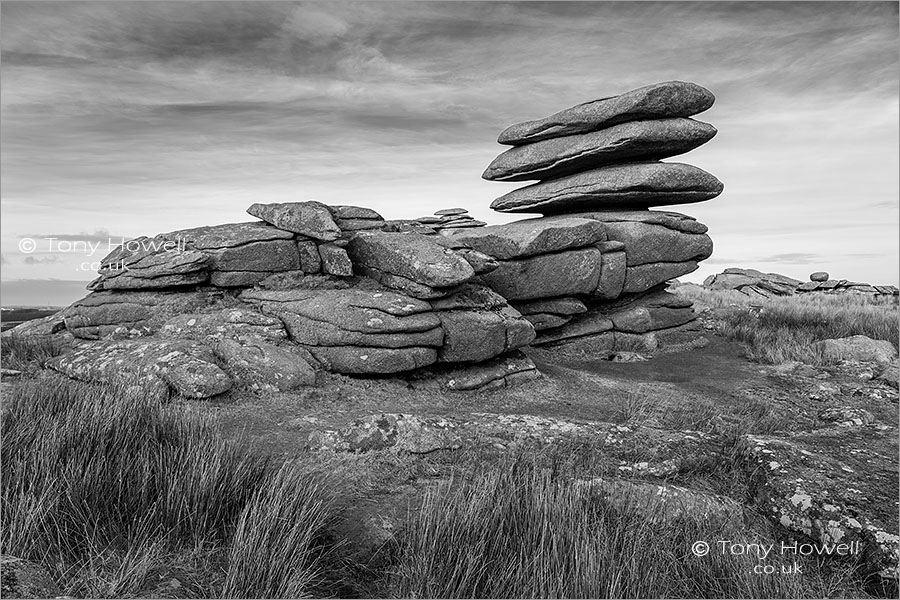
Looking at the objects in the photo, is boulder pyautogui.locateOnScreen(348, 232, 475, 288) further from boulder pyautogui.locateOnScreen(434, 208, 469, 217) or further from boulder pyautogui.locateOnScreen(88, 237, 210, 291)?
boulder pyautogui.locateOnScreen(434, 208, 469, 217)

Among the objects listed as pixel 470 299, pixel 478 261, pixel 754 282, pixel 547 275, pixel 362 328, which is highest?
pixel 478 261

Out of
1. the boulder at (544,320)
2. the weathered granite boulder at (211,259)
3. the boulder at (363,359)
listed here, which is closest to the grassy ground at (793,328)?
the boulder at (544,320)

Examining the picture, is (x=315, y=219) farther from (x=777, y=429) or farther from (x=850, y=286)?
(x=850, y=286)

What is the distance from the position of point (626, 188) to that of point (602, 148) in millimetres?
1408

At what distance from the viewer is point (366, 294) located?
43.2 feet

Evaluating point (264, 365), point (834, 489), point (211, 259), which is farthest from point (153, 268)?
point (834, 489)

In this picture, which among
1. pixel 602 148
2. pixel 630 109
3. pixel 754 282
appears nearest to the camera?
pixel 630 109

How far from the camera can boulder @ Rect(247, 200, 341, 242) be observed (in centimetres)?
1397

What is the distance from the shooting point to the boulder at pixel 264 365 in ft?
36.4

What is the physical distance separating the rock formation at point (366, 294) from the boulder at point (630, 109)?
0.06m

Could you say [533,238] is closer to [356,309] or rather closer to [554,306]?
[554,306]

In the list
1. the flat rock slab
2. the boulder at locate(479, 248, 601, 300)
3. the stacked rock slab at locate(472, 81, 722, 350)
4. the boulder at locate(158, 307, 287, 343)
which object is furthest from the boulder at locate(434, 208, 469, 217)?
the flat rock slab

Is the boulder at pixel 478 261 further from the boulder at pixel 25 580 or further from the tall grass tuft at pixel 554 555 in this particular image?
the boulder at pixel 25 580

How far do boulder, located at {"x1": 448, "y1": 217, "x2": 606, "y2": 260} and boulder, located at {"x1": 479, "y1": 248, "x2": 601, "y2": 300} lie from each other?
0.73 ft
